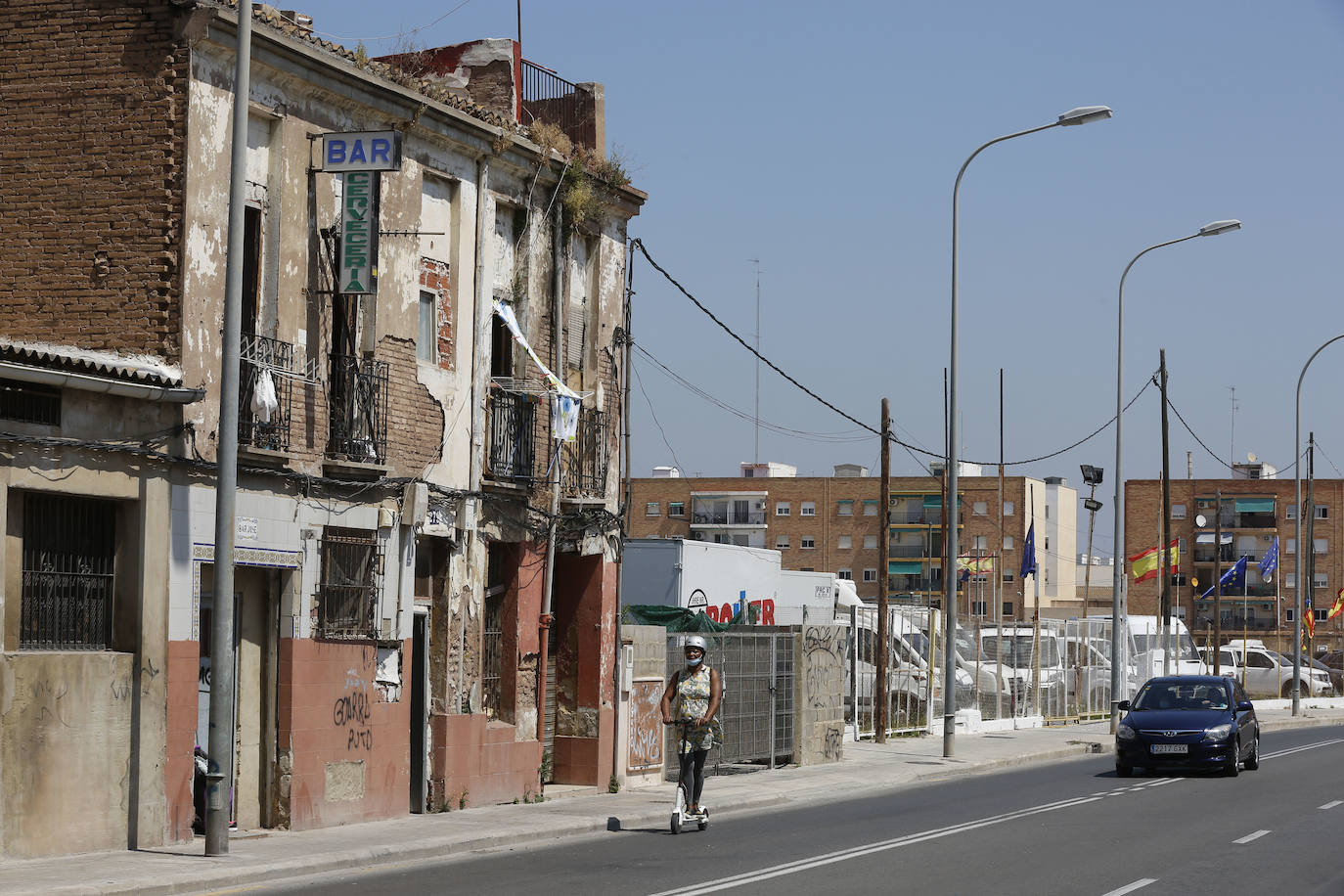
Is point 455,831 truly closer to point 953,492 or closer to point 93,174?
point 93,174

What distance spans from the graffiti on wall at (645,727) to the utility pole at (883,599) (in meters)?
9.03

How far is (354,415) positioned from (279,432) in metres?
1.36

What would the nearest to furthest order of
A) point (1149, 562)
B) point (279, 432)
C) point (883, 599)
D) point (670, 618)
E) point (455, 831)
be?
point (279, 432), point (455, 831), point (670, 618), point (883, 599), point (1149, 562)

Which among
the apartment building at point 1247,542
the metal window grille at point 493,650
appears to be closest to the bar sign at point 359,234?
the metal window grille at point 493,650

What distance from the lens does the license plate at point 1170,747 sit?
2578 cm

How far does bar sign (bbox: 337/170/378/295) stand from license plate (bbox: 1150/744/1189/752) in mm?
14995

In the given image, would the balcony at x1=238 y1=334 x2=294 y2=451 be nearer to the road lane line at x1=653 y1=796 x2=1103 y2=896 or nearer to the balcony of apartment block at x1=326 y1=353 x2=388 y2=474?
the balcony of apartment block at x1=326 y1=353 x2=388 y2=474

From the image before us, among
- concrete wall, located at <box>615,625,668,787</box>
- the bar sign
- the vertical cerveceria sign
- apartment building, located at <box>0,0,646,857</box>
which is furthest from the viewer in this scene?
concrete wall, located at <box>615,625,668,787</box>

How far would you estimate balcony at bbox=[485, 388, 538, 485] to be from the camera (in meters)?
20.7

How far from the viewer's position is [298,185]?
17219mm

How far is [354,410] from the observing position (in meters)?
17.9

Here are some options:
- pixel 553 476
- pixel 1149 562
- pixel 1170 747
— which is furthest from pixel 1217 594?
pixel 553 476

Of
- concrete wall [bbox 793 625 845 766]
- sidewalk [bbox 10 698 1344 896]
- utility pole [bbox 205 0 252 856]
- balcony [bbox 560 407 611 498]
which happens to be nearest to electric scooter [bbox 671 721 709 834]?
sidewalk [bbox 10 698 1344 896]

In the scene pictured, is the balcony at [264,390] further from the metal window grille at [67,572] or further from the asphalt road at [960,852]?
the asphalt road at [960,852]
